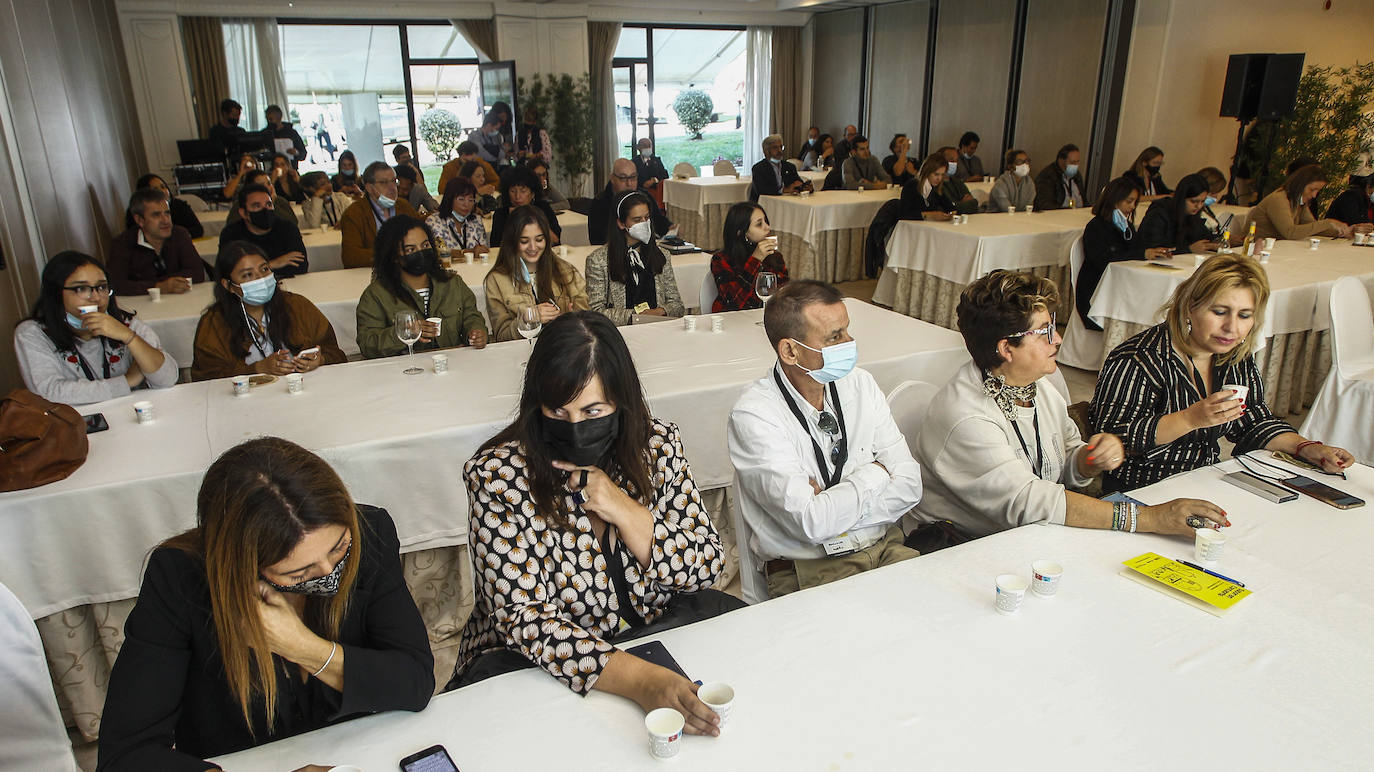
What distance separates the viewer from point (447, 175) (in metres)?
9.29

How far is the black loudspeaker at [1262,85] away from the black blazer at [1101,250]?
16.2 ft

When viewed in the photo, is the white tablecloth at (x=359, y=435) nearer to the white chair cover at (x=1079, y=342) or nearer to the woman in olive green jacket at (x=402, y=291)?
the woman in olive green jacket at (x=402, y=291)

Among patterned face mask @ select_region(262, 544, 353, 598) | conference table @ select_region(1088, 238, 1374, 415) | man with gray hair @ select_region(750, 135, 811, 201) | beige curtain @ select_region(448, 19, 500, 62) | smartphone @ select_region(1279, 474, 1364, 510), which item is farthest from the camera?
beige curtain @ select_region(448, 19, 500, 62)

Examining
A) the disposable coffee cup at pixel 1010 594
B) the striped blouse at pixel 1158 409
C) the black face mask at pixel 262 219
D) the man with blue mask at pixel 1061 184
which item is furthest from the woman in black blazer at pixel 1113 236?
the black face mask at pixel 262 219

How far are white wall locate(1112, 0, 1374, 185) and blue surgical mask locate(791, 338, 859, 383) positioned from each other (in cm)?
881

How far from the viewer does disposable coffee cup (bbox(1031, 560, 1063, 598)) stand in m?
1.67

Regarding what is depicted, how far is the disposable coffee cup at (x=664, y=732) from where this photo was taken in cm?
126

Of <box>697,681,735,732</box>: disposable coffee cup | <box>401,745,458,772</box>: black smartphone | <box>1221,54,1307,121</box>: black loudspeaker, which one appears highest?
<box>1221,54,1307,121</box>: black loudspeaker

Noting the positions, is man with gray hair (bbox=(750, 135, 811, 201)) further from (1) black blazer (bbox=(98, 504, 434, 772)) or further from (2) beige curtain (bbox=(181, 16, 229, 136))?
(1) black blazer (bbox=(98, 504, 434, 772))

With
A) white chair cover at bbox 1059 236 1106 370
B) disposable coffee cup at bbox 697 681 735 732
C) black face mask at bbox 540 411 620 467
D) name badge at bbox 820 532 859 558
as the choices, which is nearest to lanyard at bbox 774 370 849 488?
name badge at bbox 820 532 859 558

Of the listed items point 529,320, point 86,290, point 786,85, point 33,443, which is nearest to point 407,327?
point 529,320

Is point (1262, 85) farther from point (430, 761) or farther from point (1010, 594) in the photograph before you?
point (430, 761)

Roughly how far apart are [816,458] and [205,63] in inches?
469

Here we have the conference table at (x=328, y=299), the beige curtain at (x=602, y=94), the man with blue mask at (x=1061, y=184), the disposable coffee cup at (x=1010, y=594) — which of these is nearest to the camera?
the disposable coffee cup at (x=1010, y=594)
